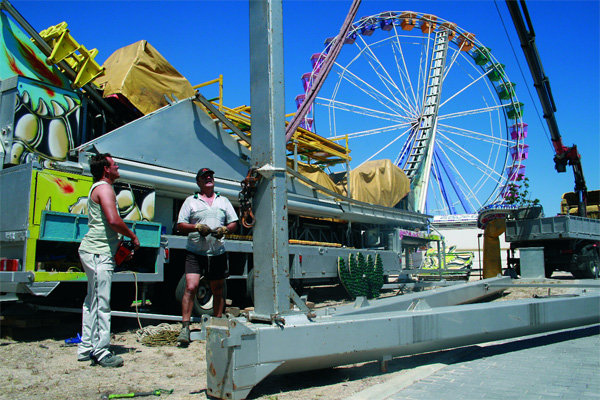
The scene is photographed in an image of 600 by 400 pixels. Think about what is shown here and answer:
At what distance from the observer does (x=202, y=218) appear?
4.90 metres

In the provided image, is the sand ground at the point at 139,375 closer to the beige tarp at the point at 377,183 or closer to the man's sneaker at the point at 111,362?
the man's sneaker at the point at 111,362

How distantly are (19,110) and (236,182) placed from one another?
3.12 meters

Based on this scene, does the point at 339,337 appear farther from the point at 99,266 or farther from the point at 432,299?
the point at 432,299

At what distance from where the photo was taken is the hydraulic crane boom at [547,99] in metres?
12.6

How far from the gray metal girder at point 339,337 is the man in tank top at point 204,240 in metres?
1.61

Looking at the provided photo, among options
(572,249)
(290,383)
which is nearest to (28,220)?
(290,383)

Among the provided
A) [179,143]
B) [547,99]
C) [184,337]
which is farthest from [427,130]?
[184,337]

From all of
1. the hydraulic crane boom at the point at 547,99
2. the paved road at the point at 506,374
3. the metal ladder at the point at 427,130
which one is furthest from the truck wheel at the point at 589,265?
the metal ladder at the point at 427,130

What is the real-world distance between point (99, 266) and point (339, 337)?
2029mm

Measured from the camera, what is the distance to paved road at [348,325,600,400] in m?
3.21

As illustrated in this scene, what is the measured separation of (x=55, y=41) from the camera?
6.17 meters

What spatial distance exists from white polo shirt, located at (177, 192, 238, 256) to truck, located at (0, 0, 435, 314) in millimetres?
957

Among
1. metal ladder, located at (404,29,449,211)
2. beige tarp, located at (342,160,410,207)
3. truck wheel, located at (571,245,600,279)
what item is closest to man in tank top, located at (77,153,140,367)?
beige tarp, located at (342,160,410,207)

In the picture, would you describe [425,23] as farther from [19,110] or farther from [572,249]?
[19,110]
